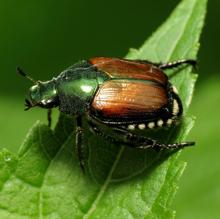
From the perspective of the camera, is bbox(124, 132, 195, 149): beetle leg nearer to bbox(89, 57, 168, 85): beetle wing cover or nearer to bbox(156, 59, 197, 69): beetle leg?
bbox(89, 57, 168, 85): beetle wing cover

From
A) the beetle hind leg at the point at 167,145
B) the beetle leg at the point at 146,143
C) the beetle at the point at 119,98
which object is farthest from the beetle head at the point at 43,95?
the beetle hind leg at the point at 167,145

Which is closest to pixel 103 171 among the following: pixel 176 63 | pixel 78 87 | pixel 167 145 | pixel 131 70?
pixel 167 145

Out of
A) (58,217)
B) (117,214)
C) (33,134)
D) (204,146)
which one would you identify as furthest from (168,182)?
(204,146)

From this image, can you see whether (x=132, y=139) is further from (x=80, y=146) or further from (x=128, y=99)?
(x=80, y=146)

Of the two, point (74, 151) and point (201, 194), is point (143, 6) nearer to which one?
point (201, 194)

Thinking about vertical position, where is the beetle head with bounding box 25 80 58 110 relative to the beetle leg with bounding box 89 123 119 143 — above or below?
above

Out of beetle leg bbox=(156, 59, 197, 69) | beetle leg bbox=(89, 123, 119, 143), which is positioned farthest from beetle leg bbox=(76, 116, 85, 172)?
beetle leg bbox=(156, 59, 197, 69)
